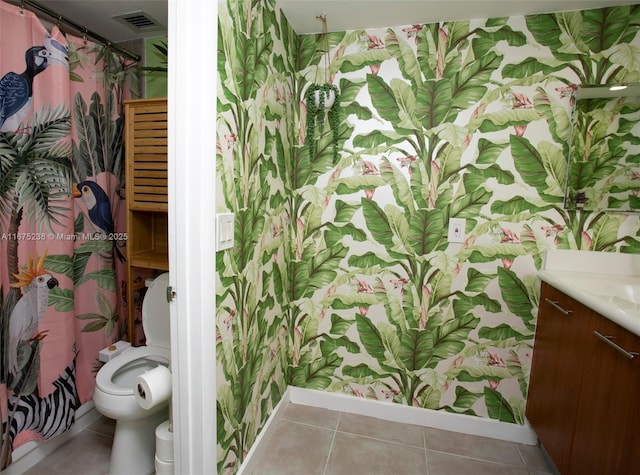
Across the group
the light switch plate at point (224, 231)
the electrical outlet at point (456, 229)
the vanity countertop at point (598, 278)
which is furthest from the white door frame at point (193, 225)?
the vanity countertop at point (598, 278)

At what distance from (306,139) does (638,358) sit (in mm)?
1660

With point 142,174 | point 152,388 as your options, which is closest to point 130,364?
point 152,388

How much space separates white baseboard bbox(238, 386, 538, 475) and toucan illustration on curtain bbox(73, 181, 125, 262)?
1415mm

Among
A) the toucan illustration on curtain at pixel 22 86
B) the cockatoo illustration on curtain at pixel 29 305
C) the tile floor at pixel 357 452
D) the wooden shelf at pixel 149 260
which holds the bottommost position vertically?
the tile floor at pixel 357 452

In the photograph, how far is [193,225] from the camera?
3.54 ft

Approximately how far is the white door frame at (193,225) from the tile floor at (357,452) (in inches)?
22.2

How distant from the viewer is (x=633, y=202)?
157 cm

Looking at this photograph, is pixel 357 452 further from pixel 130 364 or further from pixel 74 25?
pixel 74 25

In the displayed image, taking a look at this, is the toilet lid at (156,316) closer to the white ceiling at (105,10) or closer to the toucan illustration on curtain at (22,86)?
the toucan illustration on curtain at (22,86)

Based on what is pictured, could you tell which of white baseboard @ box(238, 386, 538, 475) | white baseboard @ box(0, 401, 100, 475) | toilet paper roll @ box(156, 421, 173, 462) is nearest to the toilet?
toilet paper roll @ box(156, 421, 173, 462)

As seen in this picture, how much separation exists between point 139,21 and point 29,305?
157cm

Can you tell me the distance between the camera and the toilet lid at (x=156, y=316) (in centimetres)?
180

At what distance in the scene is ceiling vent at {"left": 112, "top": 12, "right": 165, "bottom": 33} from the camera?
1.73 meters

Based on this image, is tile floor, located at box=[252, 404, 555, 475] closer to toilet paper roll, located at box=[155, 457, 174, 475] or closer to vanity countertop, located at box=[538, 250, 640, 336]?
toilet paper roll, located at box=[155, 457, 174, 475]
